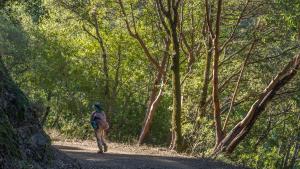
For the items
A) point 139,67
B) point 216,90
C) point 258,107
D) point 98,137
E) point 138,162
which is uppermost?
point 139,67

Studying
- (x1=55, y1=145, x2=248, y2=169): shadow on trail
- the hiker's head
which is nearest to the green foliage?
(x1=55, y1=145, x2=248, y2=169): shadow on trail

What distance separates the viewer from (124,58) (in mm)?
34312

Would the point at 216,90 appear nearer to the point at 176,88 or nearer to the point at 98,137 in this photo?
the point at 176,88

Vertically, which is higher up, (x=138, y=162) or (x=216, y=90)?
(x=216, y=90)

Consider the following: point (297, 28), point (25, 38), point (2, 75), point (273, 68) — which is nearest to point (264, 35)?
point (273, 68)

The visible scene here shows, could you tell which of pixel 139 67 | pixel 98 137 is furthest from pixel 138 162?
pixel 139 67

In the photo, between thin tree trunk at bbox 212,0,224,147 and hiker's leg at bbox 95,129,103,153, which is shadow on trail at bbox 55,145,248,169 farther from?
thin tree trunk at bbox 212,0,224,147

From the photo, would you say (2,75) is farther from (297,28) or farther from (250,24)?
(250,24)

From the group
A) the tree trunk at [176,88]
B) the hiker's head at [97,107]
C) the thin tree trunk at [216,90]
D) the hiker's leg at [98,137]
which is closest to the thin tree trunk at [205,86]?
the tree trunk at [176,88]

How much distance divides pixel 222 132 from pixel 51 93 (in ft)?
61.2

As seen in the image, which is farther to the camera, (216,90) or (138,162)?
(216,90)

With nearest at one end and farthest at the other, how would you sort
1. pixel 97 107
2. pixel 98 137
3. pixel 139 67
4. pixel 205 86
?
pixel 97 107
pixel 98 137
pixel 205 86
pixel 139 67

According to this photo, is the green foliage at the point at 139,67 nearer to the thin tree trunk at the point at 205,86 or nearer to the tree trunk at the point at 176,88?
the thin tree trunk at the point at 205,86

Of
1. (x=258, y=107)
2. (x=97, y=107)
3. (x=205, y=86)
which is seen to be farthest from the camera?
(x=205, y=86)
